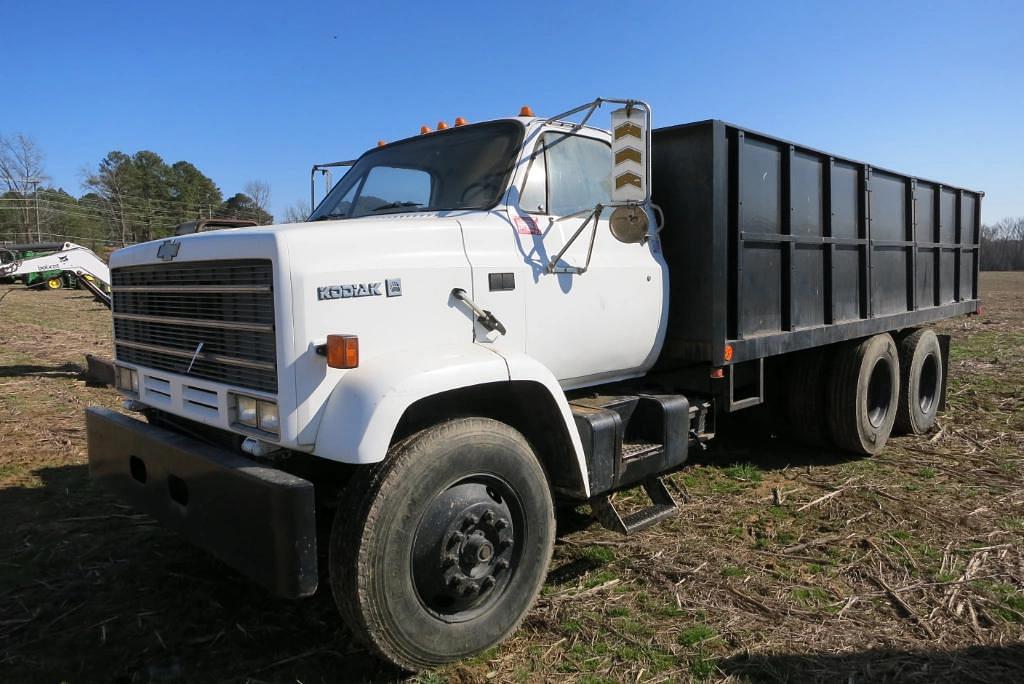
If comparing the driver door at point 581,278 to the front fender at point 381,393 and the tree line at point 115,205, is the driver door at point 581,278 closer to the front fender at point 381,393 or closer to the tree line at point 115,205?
the front fender at point 381,393

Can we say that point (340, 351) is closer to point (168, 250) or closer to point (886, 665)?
point (168, 250)

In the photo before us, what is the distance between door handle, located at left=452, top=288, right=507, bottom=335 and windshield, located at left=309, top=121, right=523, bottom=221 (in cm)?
62

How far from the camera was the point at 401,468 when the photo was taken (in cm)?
287

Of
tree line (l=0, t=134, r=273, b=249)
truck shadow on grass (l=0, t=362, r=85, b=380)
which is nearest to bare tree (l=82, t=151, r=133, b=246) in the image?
tree line (l=0, t=134, r=273, b=249)

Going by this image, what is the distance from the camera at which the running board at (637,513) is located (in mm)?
3824

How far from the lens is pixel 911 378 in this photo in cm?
712

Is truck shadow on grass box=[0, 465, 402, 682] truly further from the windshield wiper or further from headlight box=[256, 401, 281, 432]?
the windshield wiper

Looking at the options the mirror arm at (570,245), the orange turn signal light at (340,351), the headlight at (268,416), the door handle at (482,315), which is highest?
the mirror arm at (570,245)

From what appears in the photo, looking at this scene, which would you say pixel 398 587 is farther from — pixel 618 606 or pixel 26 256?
pixel 26 256

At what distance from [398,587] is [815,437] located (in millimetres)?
4833

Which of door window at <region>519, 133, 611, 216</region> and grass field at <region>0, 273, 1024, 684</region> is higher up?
door window at <region>519, 133, 611, 216</region>

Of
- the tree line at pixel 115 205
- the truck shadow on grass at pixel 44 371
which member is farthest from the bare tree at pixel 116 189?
the truck shadow on grass at pixel 44 371

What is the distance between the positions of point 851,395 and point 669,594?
10.8ft

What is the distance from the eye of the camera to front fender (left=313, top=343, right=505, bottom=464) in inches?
107
